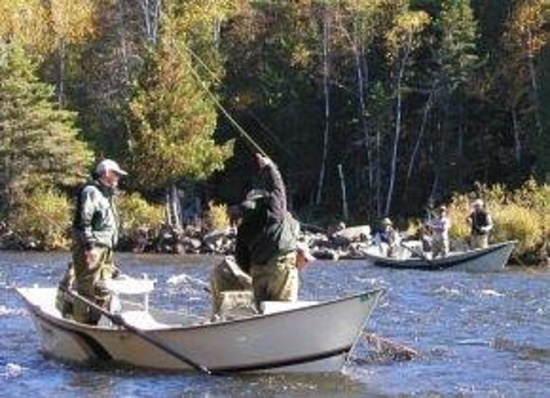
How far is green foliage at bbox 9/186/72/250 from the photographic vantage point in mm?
44625

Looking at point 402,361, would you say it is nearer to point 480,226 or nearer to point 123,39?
point 480,226

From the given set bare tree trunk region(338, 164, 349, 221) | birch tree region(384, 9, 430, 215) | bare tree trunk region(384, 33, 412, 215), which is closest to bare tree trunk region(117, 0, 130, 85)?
bare tree trunk region(338, 164, 349, 221)

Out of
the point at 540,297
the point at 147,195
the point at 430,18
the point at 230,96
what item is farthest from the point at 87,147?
the point at 540,297

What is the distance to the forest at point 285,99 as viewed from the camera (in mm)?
47000

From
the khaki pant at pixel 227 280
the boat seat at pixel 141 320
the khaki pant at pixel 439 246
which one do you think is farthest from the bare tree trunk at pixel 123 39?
the khaki pant at pixel 227 280

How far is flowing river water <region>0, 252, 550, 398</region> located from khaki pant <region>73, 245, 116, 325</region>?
70cm

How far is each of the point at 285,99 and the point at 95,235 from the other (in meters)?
39.5

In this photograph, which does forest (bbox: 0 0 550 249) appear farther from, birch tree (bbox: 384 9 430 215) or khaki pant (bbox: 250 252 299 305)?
khaki pant (bbox: 250 252 299 305)

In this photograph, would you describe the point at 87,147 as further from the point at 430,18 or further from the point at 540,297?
the point at 540,297

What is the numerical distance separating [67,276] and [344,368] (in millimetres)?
3589

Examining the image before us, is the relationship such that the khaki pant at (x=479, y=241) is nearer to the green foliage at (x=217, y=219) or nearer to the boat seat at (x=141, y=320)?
the green foliage at (x=217, y=219)

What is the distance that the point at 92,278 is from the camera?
576 inches

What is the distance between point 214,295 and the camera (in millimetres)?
14719

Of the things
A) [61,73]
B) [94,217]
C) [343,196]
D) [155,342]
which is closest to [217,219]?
[343,196]
